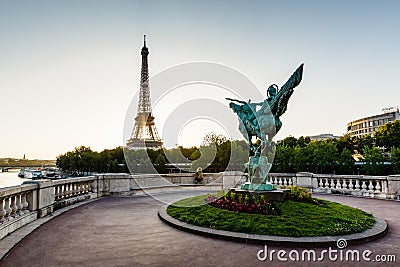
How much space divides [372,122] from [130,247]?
13479 cm

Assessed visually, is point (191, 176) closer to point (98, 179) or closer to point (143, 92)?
point (98, 179)

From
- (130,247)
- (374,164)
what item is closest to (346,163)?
(374,164)

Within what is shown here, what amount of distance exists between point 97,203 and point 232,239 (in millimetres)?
8766

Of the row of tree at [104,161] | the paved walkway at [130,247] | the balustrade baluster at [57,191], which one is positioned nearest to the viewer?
the paved walkway at [130,247]

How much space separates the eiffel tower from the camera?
86.8 m

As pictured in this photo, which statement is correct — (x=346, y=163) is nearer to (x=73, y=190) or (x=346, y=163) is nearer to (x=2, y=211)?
(x=73, y=190)

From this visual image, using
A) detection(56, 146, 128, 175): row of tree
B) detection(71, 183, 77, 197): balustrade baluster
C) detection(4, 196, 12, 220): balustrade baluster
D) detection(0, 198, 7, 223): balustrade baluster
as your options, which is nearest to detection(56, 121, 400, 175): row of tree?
detection(56, 146, 128, 175): row of tree

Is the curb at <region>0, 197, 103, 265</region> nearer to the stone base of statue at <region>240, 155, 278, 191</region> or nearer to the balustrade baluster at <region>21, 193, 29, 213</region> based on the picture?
the balustrade baluster at <region>21, 193, 29, 213</region>

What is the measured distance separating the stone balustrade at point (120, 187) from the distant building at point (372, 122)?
10698cm

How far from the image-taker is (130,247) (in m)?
7.79

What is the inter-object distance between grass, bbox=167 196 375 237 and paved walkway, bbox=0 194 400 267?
27.6 inches

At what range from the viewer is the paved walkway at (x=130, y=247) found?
22.1 feet

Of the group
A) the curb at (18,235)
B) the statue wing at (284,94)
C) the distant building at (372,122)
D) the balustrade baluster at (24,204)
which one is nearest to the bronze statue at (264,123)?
the statue wing at (284,94)

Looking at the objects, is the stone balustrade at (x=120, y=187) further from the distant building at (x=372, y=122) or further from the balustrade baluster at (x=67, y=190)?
the distant building at (x=372, y=122)
